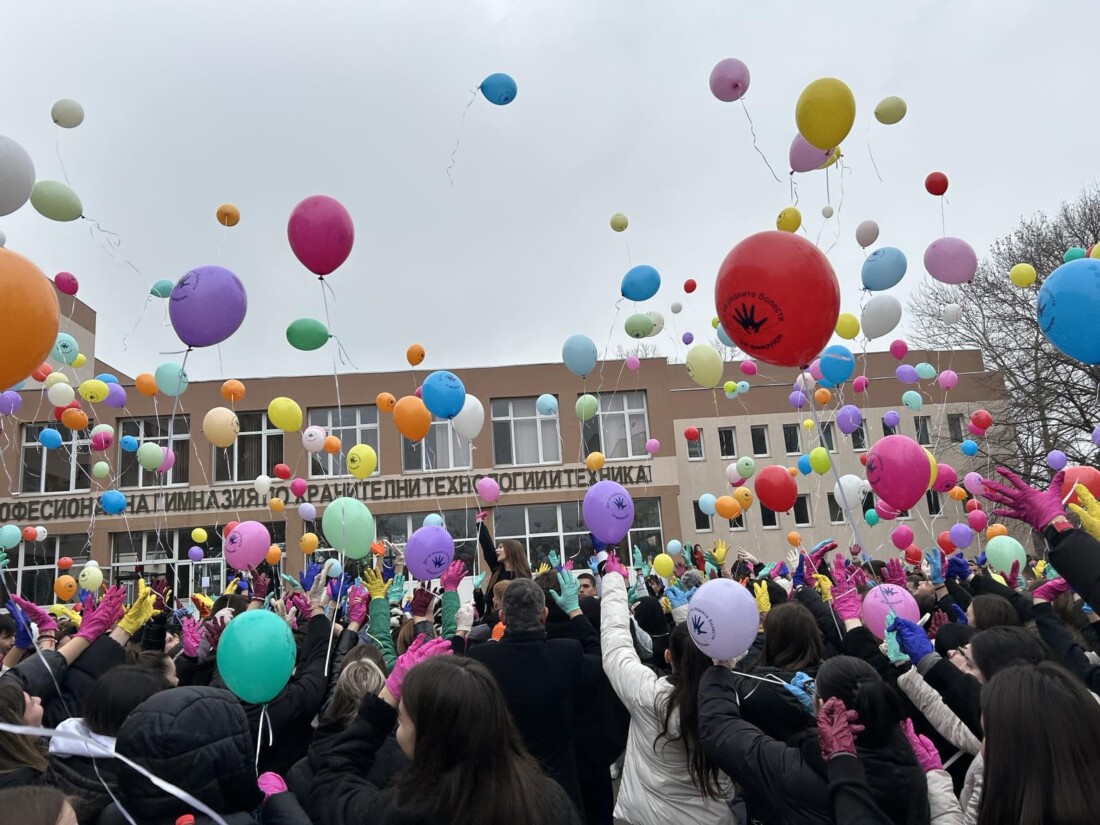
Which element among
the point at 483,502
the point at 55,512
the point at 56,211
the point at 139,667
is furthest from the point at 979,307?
the point at 55,512

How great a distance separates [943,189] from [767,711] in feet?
21.8

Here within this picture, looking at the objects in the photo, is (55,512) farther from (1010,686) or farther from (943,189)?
(1010,686)

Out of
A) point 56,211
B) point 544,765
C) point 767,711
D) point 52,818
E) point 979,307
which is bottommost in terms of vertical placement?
point 544,765

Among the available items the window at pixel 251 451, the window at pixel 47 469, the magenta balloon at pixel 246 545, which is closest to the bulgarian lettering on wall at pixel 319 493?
the window at pixel 47 469

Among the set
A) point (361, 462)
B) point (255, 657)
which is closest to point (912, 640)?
point (255, 657)

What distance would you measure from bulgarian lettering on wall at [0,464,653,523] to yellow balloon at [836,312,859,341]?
15012 millimetres

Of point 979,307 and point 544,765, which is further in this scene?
point 979,307

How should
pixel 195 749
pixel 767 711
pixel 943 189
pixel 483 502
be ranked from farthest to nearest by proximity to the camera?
pixel 483 502 < pixel 943 189 < pixel 767 711 < pixel 195 749

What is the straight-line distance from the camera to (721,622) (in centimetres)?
306

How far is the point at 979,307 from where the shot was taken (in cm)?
2108

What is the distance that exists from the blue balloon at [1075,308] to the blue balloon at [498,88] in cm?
460

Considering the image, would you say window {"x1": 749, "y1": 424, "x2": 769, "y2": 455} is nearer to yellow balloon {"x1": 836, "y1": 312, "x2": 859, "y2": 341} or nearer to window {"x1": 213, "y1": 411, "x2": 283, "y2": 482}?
window {"x1": 213, "y1": 411, "x2": 283, "y2": 482}

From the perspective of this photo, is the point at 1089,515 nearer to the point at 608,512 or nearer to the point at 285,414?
the point at 608,512

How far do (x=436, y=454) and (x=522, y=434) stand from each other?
282 cm
